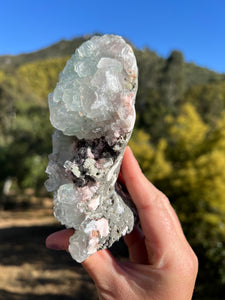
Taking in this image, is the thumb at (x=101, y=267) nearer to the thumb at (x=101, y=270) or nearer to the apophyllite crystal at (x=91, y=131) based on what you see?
the thumb at (x=101, y=270)

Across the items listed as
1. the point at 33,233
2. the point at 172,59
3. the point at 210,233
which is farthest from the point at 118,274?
the point at 172,59

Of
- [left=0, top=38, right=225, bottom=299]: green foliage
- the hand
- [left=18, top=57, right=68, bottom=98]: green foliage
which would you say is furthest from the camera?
[left=18, top=57, right=68, bottom=98]: green foliage

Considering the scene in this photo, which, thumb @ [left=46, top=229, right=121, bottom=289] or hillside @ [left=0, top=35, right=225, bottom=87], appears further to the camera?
hillside @ [left=0, top=35, right=225, bottom=87]

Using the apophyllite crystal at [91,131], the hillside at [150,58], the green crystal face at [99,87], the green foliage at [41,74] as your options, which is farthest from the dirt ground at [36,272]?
the green foliage at [41,74]

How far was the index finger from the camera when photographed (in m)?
1.21

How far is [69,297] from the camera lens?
13.8 feet

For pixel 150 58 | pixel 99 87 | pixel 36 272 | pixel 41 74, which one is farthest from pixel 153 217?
pixel 41 74

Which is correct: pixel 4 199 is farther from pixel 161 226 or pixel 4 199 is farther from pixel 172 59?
pixel 172 59

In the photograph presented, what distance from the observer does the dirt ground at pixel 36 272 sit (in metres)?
4.29

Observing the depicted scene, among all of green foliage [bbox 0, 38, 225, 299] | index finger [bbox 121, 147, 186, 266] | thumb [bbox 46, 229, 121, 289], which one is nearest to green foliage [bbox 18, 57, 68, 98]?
green foliage [bbox 0, 38, 225, 299]

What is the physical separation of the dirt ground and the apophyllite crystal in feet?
12.4

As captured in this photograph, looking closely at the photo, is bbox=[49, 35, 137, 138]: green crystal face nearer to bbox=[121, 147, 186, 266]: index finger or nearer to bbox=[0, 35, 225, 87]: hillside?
bbox=[121, 147, 186, 266]: index finger

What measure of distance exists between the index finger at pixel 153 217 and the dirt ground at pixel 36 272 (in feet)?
11.9

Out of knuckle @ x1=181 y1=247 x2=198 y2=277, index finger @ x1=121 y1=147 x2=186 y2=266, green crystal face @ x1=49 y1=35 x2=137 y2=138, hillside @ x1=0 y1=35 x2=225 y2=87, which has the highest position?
hillside @ x1=0 y1=35 x2=225 y2=87
